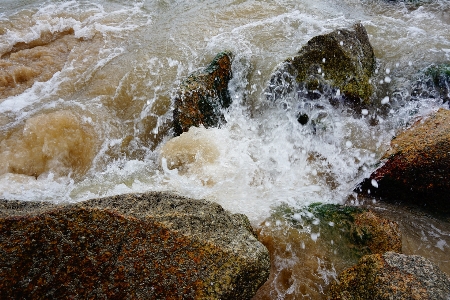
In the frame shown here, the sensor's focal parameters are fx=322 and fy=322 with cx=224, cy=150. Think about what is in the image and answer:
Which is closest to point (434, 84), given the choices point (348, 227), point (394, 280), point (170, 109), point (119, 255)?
point (348, 227)

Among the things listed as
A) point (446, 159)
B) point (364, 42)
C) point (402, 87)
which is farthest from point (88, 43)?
point (446, 159)

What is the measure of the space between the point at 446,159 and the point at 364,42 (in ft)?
9.83

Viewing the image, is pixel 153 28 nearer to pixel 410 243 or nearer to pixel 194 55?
pixel 194 55

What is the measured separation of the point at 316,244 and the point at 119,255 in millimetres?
1986

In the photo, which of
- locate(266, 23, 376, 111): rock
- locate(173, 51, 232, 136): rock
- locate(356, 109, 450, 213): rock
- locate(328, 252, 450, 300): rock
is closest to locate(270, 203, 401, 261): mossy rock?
locate(328, 252, 450, 300): rock

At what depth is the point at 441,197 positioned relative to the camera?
3.72 meters

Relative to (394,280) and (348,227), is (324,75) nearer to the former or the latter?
(348,227)

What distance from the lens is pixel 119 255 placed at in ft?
7.35

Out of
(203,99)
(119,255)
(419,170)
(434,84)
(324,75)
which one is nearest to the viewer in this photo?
(119,255)

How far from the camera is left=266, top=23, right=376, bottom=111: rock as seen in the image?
204 inches

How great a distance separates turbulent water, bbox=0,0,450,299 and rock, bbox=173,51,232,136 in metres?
0.19

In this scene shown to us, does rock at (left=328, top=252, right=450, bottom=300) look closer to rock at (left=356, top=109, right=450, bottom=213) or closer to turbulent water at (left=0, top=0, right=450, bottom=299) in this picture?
turbulent water at (left=0, top=0, right=450, bottom=299)

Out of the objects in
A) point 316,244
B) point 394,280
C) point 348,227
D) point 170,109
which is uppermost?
point 394,280

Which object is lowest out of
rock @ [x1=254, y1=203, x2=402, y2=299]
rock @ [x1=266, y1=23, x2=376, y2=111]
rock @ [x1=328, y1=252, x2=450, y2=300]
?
rock @ [x1=254, y1=203, x2=402, y2=299]
